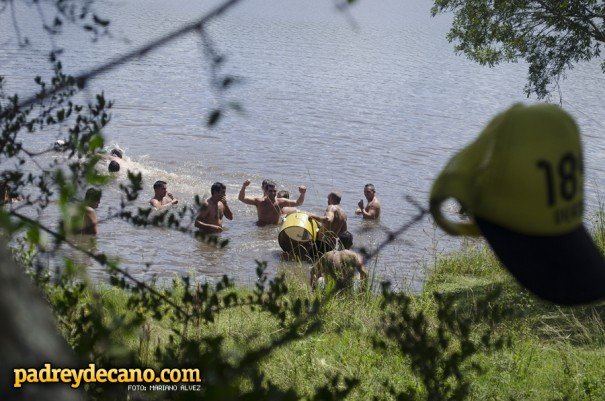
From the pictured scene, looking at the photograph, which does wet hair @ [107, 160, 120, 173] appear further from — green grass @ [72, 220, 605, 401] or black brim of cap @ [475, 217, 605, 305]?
black brim of cap @ [475, 217, 605, 305]

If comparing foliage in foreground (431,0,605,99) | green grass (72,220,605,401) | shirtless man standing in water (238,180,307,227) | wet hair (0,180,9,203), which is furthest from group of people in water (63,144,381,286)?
wet hair (0,180,9,203)

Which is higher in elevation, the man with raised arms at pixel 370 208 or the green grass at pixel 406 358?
A: the man with raised arms at pixel 370 208

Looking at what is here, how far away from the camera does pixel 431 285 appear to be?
11461mm

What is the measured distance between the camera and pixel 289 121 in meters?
23.7

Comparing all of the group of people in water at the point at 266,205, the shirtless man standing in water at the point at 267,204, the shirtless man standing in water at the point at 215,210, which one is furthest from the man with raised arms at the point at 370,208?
the shirtless man standing in water at the point at 215,210

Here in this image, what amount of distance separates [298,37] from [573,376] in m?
33.2

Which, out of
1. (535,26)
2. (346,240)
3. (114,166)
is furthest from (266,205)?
(535,26)

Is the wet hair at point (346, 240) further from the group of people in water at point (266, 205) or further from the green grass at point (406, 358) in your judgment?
the green grass at point (406, 358)

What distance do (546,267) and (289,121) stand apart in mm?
22025

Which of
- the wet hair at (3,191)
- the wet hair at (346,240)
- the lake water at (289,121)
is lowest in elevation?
the wet hair at (3,191)

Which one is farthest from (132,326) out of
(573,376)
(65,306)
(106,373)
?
(573,376)

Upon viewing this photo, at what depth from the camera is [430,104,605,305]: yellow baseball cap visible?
5.67 ft

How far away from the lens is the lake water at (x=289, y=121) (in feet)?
47.6

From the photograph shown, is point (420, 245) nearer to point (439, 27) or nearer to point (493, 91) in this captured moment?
Answer: point (493, 91)
